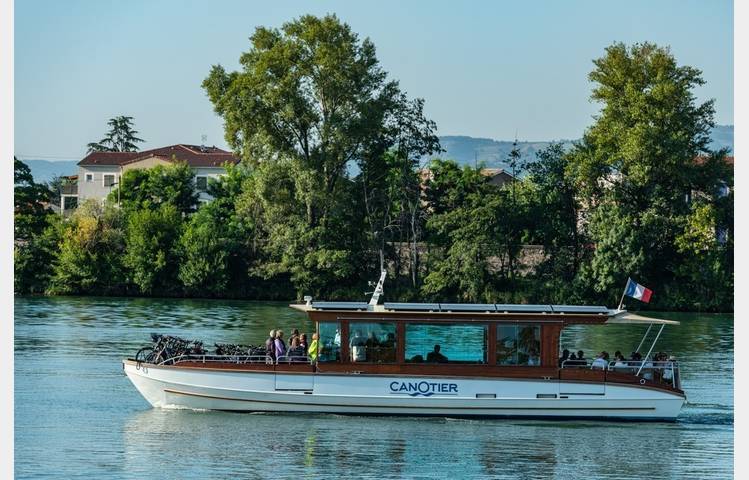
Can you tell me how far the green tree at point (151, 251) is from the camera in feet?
207

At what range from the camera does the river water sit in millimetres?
22047

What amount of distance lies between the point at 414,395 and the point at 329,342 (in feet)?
6.51

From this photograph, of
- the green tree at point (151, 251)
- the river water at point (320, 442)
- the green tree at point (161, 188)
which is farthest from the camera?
the green tree at point (161, 188)

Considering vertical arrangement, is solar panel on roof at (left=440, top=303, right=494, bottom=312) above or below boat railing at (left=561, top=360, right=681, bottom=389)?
above

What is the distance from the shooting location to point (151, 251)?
6378cm

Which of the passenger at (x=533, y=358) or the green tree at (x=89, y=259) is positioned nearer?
the passenger at (x=533, y=358)

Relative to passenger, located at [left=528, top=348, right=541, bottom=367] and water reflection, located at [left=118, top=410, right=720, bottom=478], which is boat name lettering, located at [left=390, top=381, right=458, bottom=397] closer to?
water reflection, located at [left=118, top=410, right=720, bottom=478]

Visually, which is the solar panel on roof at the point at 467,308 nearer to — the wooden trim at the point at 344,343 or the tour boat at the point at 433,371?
the tour boat at the point at 433,371

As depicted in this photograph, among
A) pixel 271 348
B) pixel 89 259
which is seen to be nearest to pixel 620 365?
pixel 271 348

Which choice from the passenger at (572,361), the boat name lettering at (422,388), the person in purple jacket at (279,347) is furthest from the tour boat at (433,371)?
the passenger at (572,361)

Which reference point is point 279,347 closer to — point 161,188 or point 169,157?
point 161,188

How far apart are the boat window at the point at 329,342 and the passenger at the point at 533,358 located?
3.78 m

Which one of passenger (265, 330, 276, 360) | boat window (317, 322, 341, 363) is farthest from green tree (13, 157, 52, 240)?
boat window (317, 322, 341, 363)

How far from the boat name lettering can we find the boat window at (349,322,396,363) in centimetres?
53
